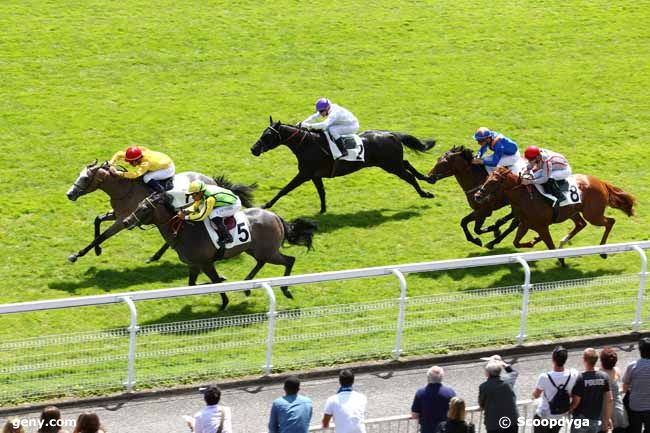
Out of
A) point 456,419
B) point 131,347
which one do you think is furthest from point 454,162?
point 456,419

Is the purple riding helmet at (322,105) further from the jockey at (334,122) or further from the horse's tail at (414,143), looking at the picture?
the horse's tail at (414,143)

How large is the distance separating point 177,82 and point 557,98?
698 centimetres

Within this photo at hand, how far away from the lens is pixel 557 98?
80.2ft

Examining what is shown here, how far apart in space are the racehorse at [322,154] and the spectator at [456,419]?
909 cm

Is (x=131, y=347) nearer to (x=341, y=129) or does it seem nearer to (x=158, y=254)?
(x=158, y=254)

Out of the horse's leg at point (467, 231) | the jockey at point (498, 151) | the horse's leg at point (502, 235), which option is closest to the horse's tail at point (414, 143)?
the jockey at point (498, 151)

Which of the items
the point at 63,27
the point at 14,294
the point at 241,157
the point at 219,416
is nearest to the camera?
the point at 219,416

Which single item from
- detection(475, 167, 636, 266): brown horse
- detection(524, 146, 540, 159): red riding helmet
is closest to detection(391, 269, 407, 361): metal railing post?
detection(475, 167, 636, 266): brown horse

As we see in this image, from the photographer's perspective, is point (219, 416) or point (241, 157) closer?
point (219, 416)

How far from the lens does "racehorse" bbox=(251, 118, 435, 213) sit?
60.5 feet

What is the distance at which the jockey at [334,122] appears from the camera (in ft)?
60.7

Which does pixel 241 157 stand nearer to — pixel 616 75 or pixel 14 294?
pixel 14 294

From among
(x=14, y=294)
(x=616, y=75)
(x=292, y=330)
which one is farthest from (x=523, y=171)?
(x=616, y=75)

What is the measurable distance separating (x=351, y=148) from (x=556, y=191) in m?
3.33
